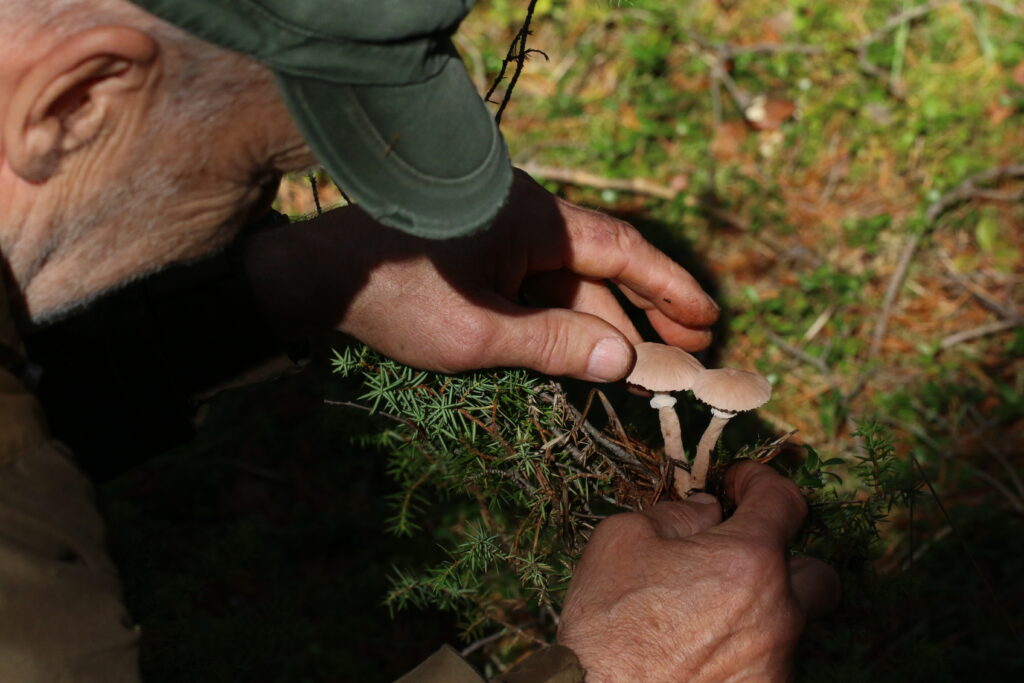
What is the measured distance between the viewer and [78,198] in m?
1.55

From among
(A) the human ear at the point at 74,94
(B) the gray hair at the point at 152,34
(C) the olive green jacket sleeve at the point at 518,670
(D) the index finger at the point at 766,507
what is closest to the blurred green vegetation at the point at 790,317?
(D) the index finger at the point at 766,507

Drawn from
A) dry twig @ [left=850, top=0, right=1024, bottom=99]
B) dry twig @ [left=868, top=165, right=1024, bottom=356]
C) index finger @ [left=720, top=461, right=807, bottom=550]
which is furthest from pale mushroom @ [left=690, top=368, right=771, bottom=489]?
dry twig @ [left=850, top=0, right=1024, bottom=99]

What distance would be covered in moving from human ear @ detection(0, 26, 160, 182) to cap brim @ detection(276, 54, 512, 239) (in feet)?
0.78

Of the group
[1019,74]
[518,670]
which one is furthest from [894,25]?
[518,670]

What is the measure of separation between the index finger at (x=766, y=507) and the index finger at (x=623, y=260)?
1.84 feet

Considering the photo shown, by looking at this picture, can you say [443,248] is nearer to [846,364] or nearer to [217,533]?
[217,533]

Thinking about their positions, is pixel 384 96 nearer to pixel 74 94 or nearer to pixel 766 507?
pixel 74 94

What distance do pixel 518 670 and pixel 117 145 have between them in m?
1.30

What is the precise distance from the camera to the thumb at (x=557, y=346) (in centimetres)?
215

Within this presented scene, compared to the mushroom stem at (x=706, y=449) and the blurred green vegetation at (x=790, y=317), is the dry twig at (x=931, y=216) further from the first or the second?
the mushroom stem at (x=706, y=449)

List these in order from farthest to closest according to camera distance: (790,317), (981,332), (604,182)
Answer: (604,182), (790,317), (981,332)

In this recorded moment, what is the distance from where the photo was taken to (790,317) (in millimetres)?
4043

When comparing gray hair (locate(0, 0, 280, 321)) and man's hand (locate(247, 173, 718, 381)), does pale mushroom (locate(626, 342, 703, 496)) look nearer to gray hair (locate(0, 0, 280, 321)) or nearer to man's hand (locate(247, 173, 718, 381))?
man's hand (locate(247, 173, 718, 381))

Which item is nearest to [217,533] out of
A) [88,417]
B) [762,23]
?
[88,417]
